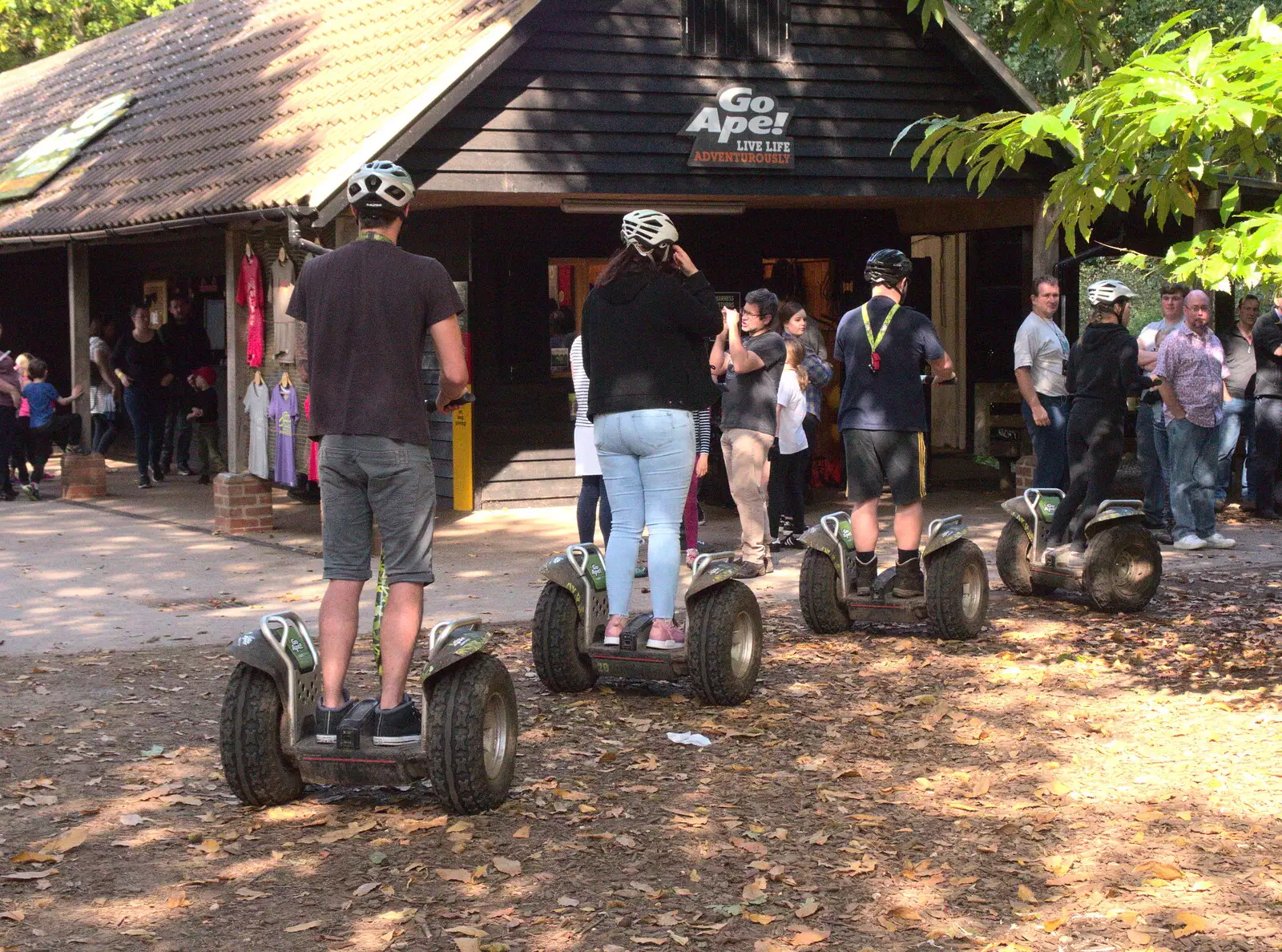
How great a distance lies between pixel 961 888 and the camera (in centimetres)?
486

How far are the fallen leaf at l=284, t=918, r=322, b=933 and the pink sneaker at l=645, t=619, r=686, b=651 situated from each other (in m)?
2.63

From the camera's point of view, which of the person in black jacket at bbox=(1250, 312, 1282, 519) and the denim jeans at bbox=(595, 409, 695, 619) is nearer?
the denim jeans at bbox=(595, 409, 695, 619)

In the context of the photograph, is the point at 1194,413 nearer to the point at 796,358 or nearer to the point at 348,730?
the point at 796,358

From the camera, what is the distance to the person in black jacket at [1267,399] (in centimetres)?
1316

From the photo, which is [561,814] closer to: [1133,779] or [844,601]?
[1133,779]

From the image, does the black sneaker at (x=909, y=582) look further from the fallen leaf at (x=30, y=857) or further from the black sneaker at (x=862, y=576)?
the fallen leaf at (x=30, y=857)

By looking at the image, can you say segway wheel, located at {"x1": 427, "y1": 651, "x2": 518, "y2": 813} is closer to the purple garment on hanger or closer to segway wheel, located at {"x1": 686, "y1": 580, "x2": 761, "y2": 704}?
segway wheel, located at {"x1": 686, "y1": 580, "x2": 761, "y2": 704}

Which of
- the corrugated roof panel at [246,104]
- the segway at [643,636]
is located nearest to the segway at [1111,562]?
the segway at [643,636]

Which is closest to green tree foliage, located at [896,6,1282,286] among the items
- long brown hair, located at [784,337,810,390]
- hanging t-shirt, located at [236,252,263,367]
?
long brown hair, located at [784,337,810,390]

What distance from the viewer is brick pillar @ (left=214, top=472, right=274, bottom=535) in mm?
13258

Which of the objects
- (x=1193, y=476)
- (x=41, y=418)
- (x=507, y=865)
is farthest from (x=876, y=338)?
(x=41, y=418)

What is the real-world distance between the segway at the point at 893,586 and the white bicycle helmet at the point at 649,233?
2168 mm

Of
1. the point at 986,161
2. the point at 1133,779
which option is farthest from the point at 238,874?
the point at 986,161

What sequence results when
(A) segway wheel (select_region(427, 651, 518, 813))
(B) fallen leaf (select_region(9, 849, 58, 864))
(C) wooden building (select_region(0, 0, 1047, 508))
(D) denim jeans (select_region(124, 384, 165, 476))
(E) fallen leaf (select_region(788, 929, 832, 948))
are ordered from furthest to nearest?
(D) denim jeans (select_region(124, 384, 165, 476))
(C) wooden building (select_region(0, 0, 1047, 508))
(A) segway wheel (select_region(427, 651, 518, 813))
(B) fallen leaf (select_region(9, 849, 58, 864))
(E) fallen leaf (select_region(788, 929, 832, 948))
